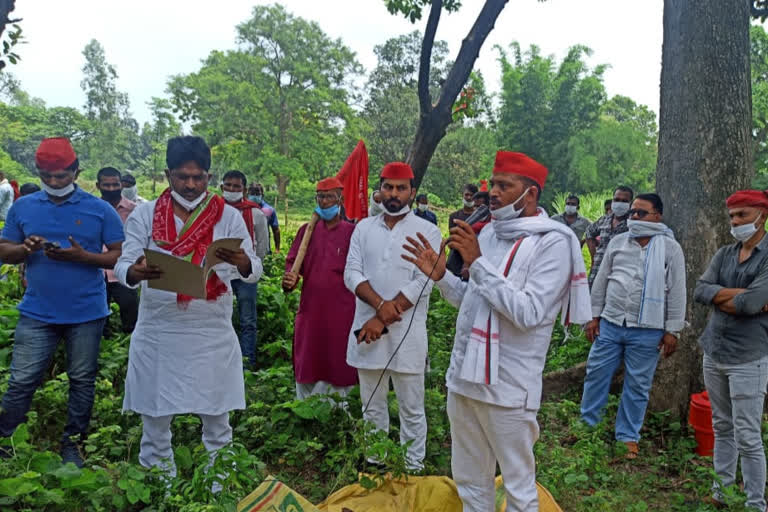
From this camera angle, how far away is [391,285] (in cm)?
408

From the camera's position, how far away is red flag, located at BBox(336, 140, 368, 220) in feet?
19.0

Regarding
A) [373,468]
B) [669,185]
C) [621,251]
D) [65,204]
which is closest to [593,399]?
[621,251]

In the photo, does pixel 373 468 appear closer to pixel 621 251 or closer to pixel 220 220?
pixel 220 220

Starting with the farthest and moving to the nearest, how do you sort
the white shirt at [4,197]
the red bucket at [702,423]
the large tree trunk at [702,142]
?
the white shirt at [4,197] → the large tree trunk at [702,142] → the red bucket at [702,423]

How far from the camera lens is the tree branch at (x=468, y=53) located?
20.9 ft

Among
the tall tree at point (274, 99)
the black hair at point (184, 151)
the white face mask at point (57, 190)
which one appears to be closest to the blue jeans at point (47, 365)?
the white face mask at point (57, 190)

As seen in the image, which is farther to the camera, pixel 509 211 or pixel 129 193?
pixel 129 193

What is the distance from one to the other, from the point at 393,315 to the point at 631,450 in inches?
98.7

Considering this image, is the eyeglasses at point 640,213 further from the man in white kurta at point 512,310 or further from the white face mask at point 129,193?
the white face mask at point 129,193

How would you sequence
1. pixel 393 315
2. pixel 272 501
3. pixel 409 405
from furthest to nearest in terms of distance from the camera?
1. pixel 409 405
2. pixel 393 315
3. pixel 272 501

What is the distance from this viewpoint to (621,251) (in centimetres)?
497

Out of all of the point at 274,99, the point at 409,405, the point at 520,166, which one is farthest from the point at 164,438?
the point at 274,99

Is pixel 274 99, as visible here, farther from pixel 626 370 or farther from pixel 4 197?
pixel 626 370

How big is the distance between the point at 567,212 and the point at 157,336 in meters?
8.13
